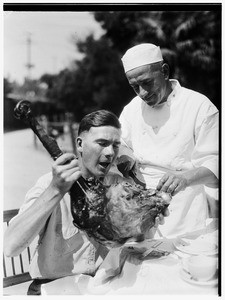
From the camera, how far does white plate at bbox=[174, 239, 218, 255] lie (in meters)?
2.83

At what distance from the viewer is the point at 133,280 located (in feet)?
9.10

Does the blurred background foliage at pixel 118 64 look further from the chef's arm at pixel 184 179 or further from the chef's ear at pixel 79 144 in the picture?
the chef's arm at pixel 184 179

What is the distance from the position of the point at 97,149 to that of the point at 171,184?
0.61 meters

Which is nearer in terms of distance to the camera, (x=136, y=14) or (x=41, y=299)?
(x=41, y=299)

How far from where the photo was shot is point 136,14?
9.81ft

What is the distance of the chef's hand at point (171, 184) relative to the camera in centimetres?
281

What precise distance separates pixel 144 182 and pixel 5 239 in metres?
1.12

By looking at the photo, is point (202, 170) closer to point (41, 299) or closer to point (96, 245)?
point (96, 245)

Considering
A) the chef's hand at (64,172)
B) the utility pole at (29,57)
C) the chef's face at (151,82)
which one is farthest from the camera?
the utility pole at (29,57)

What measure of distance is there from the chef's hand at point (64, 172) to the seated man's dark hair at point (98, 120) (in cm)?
26

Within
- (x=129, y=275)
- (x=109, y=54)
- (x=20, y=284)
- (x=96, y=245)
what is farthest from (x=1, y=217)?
(x=109, y=54)

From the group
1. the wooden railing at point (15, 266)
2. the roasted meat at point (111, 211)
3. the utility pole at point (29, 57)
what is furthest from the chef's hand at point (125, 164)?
the utility pole at point (29, 57)

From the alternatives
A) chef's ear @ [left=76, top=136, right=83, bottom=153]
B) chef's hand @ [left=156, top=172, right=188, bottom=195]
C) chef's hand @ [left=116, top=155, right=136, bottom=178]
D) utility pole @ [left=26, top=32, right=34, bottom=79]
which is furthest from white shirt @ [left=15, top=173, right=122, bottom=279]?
utility pole @ [left=26, top=32, right=34, bottom=79]

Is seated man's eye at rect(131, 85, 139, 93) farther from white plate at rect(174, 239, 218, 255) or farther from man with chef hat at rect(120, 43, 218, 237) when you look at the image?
white plate at rect(174, 239, 218, 255)
